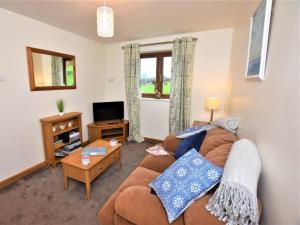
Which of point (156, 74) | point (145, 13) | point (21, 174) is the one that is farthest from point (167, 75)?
point (21, 174)

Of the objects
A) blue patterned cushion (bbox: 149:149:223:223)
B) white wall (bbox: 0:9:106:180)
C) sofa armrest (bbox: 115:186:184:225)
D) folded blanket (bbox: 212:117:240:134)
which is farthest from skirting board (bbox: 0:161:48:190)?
folded blanket (bbox: 212:117:240:134)

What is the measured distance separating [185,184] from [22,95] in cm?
259

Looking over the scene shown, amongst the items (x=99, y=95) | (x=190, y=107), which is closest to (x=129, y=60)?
(x=99, y=95)

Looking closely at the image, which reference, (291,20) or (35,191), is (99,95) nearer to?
(35,191)

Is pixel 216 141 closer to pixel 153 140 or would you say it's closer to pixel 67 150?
pixel 153 140

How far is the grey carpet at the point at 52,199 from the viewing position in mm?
1590

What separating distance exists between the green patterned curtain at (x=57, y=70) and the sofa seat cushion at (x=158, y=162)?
85.1 inches

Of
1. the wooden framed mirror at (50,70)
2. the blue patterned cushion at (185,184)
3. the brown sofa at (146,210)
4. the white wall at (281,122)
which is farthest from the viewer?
the wooden framed mirror at (50,70)

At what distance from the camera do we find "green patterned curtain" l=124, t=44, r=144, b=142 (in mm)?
3404

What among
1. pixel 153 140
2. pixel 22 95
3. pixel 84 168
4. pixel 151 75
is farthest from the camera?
pixel 153 140

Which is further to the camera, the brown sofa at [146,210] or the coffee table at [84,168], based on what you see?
the coffee table at [84,168]

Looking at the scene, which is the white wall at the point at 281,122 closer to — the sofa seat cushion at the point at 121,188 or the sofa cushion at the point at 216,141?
the sofa cushion at the point at 216,141

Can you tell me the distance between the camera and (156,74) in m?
3.50

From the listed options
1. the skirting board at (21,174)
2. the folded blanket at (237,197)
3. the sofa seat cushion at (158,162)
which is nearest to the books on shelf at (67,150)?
the skirting board at (21,174)
